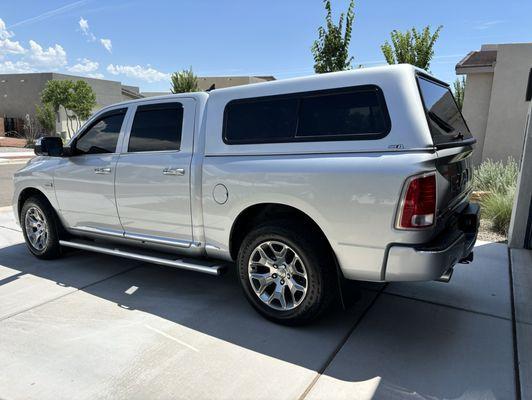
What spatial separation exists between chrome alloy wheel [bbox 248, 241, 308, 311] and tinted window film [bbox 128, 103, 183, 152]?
1.38 m

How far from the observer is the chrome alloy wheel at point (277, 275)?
11.3 feet

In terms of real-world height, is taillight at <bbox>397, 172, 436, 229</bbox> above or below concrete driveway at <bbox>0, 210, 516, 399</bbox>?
above

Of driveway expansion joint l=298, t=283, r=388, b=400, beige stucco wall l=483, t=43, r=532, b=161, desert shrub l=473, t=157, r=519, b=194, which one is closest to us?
driveway expansion joint l=298, t=283, r=388, b=400

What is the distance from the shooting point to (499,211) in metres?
6.73

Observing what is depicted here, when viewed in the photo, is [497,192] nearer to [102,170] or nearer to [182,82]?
[102,170]

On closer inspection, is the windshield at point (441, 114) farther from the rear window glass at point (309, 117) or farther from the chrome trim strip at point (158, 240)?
the chrome trim strip at point (158, 240)

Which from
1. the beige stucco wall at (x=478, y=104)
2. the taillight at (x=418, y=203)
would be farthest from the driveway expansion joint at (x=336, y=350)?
the beige stucco wall at (x=478, y=104)

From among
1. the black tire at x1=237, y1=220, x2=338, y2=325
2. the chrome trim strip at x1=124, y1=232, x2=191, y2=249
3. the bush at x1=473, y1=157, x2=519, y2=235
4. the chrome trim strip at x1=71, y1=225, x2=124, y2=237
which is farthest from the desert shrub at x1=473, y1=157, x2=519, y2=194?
the chrome trim strip at x1=71, y1=225, x2=124, y2=237

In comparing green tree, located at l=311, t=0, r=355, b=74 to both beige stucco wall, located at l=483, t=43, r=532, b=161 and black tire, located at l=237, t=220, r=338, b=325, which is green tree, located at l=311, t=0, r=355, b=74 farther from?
black tire, located at l=237, t=220, r=338, b=325

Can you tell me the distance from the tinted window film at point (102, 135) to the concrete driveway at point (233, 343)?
58.7 inches

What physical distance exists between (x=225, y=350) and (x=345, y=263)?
1.15m

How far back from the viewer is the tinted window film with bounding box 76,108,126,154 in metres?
4.63

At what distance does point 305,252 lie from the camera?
10.8 feet

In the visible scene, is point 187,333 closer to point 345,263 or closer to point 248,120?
point 345,263
